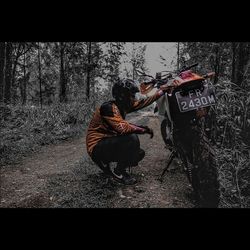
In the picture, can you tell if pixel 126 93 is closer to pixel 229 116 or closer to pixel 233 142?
pixel 229 116

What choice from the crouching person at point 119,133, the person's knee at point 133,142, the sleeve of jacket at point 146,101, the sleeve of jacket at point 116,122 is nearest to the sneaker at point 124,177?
the crouching person at point 119,133

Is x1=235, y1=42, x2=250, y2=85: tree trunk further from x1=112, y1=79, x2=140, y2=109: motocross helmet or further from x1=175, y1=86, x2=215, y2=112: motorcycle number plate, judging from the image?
x1=112, y1=79, x2=140, y2=109: motocross helmet

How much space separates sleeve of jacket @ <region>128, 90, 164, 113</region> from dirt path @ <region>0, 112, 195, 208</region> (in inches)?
3.5

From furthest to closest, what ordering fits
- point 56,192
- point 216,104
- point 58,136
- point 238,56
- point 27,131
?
point 27,131
point 58,136
point 238,56
point 216,104
point 56,192

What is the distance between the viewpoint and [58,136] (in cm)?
548

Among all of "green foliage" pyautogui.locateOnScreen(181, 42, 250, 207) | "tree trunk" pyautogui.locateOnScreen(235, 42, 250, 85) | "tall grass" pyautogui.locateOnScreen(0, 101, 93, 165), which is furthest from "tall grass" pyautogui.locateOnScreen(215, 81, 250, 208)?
"tall grass" pyautogui.locateOnScreen(0, 101, 93, 165)

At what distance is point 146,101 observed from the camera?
4.03 metres

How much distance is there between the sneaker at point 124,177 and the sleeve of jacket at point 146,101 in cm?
63

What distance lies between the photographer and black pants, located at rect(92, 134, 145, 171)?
395cm

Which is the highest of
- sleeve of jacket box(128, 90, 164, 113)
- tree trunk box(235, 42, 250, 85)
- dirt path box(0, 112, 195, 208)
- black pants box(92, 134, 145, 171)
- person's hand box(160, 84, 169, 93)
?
tree trunk box(235, 42, 250, 85)
